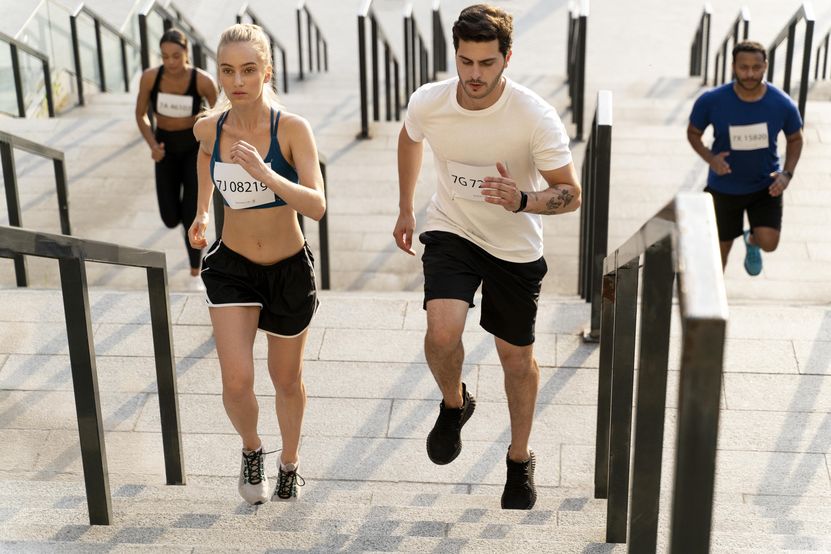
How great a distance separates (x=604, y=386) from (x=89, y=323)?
165cm

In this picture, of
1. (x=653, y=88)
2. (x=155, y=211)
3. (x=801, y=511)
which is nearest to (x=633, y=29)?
(x=653, y=88)

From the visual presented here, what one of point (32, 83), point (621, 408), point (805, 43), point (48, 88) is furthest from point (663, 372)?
point (32, 83)

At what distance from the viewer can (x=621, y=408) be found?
3.14 m

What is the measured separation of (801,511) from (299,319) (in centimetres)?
179

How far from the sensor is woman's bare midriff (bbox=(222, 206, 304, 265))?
3541 mm

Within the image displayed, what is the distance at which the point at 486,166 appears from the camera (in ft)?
11.5

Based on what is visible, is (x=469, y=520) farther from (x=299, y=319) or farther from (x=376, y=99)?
(x=376, y=99)

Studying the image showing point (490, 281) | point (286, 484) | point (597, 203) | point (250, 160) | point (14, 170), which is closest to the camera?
point (250, 160)

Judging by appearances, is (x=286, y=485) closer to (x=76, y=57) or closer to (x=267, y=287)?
(x=267, y=287)

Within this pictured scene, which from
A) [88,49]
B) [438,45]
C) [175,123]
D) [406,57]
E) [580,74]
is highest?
[175,123]

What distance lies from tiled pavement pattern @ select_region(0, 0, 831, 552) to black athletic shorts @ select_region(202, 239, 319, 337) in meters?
0.59

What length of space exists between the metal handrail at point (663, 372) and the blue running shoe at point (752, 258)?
2648 mm

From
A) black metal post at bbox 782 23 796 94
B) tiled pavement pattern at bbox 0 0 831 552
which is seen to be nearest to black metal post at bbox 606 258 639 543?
tiled pavement pattern at bbox 0 0 831 552

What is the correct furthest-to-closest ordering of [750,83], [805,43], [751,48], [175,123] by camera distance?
[805,43] → [175,123] → [750,83] → [751,48]
